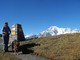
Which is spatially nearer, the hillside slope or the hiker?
the hillside slope

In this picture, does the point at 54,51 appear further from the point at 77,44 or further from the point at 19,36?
the point at 19,36

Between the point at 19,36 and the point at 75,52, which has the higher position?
the point at 19,36

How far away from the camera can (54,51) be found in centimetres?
1856

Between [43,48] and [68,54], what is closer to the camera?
[68,54]

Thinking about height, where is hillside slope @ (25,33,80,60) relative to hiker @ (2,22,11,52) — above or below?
below

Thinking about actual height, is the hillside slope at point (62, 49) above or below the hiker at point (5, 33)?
below

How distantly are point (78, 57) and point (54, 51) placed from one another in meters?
2.73

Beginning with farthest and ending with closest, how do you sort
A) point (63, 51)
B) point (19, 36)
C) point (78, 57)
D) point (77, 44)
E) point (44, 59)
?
1. point (19, 36)
2. point (77, 44)
3. point (63, 51)
4. point (44, 59)
5. point (78, 57)

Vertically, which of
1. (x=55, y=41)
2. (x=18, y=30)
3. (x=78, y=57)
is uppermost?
(x=18, y=30)

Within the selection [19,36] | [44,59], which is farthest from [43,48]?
[19,36]

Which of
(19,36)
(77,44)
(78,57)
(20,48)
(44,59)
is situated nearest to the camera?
(78,57)

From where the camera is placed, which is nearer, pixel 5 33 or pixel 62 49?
pixel 62 49

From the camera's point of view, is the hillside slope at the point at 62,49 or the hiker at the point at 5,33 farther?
the hiker at the point at 5,33

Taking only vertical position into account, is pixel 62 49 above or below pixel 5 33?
below
